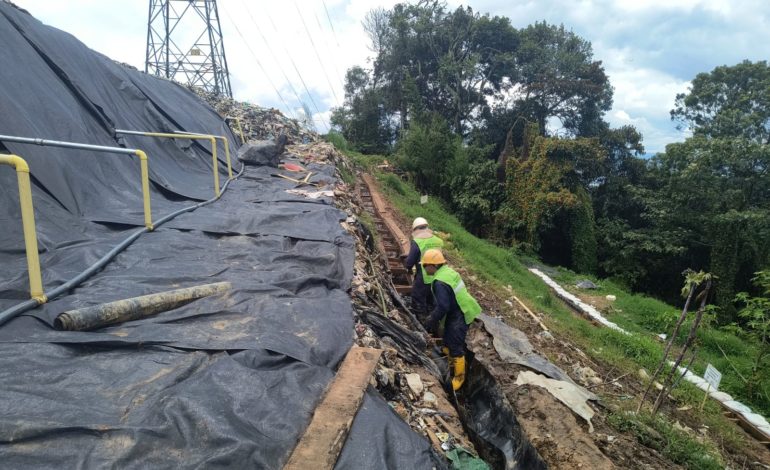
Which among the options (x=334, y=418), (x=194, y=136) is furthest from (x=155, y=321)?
(x=194, y=136)

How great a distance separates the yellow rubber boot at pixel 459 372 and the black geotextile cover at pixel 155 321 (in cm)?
152

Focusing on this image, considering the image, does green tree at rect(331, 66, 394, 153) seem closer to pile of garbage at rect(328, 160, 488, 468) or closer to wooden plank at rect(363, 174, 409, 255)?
wooden plank at rect(363, 174, 409, 255)

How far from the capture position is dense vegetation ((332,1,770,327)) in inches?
607

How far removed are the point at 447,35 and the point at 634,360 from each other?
23.7m

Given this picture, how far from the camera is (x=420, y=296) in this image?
19.0ft

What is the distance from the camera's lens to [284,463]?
6.28 ft

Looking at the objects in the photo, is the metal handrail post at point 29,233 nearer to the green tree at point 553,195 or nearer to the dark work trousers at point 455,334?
the dark work trousers at point 455,334

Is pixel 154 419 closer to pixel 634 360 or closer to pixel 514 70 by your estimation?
pixel 634 360

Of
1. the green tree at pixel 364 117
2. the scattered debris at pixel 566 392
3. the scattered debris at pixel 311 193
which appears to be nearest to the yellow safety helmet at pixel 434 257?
the scattered debris at pixel 566 392

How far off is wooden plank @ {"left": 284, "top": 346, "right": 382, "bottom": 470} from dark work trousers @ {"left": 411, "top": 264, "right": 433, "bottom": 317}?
293cm

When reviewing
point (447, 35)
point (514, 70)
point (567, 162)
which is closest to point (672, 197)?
point (567, 162)

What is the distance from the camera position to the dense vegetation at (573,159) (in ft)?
50.5

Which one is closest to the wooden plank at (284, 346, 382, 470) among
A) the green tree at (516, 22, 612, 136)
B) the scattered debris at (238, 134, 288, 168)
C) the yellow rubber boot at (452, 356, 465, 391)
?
the yellow rubber boot at (452, 356, 465, 391)

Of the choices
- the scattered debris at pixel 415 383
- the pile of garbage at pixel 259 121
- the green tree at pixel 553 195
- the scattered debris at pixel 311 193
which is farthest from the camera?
the green tree at pixel 553 195
